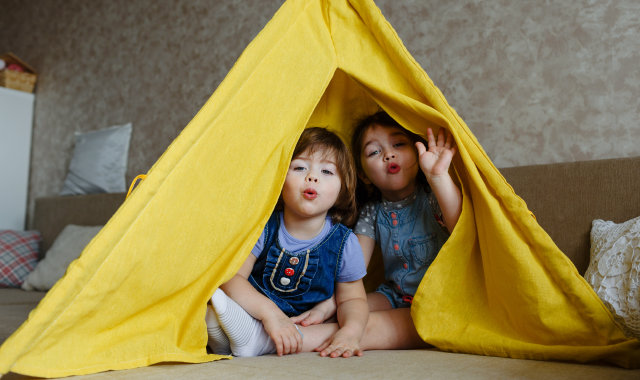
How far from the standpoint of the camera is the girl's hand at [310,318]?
109 centimetres

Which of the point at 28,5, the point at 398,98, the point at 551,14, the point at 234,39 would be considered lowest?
the point at 398,98

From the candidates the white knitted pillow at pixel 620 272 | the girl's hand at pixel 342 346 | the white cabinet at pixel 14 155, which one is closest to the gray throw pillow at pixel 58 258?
the white cabinet at pixel 14 155

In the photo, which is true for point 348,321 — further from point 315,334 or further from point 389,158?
point 389,158

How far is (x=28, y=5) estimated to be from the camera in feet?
11.2

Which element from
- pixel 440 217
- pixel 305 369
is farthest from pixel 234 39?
pixel 305 369

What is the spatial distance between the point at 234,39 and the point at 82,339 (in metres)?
1.87

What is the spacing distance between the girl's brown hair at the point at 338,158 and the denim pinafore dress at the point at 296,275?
0.41ft

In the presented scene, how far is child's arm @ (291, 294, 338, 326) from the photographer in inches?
43.1

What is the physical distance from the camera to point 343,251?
46.4 inches

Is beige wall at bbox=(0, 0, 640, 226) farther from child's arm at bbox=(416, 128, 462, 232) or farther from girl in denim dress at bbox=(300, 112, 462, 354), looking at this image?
child's arm at bbox=(416, 128, 462, 232)

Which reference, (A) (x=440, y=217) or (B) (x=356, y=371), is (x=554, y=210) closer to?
(A) (x=440, y=217)

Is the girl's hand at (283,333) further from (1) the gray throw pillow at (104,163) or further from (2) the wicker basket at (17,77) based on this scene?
(2) the wicker basket at (17,77)

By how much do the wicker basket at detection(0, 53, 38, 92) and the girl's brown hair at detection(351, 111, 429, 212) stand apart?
2.85 metres

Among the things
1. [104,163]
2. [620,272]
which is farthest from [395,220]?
[104,163]
